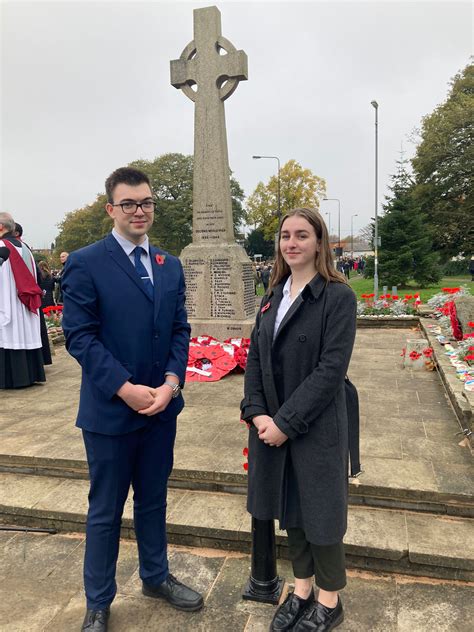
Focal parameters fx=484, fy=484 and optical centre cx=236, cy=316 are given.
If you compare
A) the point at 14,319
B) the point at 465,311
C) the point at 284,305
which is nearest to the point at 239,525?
the point at 284,305

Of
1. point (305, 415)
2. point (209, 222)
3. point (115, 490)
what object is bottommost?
point (115, 490)

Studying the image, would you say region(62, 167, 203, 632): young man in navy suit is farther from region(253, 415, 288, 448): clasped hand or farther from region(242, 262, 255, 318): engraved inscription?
region(242, 262, 255, 318): engraved inscription

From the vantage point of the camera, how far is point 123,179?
234 centimetres

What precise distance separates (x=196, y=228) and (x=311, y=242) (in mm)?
6120

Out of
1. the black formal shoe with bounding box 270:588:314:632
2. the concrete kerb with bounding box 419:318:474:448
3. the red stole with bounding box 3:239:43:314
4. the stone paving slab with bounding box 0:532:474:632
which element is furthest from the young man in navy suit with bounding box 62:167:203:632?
the red stole with bounding box 3:239:43:314

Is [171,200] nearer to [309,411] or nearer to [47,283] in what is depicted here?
[47,283]

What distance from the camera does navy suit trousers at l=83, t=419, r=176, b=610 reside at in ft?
7.70

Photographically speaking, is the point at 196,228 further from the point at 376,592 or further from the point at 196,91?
the point at 376,592

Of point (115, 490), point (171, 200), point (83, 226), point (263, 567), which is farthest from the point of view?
point (83, 226)

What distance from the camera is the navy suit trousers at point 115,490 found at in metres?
2.35

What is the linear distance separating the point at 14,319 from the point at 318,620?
5176mm

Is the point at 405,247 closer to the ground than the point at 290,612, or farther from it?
farther from it

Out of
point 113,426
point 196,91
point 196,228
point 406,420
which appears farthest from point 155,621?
point 196,91

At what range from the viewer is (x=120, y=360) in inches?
92.0
